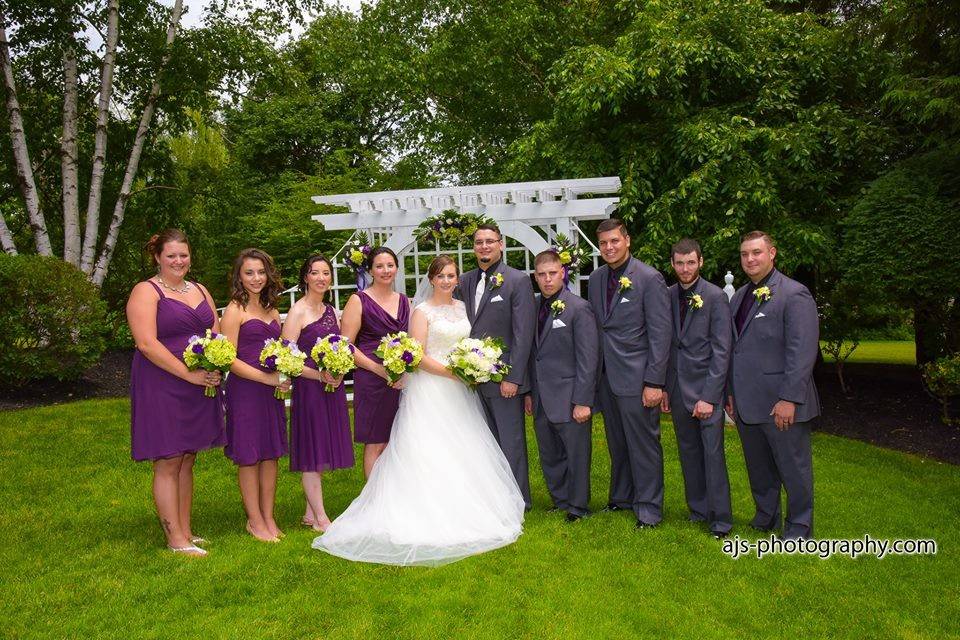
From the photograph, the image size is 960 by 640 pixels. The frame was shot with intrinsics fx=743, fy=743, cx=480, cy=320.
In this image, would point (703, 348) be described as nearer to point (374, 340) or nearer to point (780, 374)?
point (780, 374)

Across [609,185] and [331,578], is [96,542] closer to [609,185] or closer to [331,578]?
[331,578]

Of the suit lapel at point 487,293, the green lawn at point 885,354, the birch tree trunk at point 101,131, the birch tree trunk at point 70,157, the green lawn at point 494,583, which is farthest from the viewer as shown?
the green lawn at point 885,354

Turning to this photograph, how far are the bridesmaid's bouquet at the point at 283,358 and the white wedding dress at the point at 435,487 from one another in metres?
0.92

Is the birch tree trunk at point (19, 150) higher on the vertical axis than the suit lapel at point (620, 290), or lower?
higher

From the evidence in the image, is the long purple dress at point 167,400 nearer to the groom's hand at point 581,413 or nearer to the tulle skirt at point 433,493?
the tulle skirt at point 433,493

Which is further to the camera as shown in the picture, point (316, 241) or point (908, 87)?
point (316, 241)

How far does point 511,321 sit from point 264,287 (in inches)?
70.9

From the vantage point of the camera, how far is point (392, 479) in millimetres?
5098

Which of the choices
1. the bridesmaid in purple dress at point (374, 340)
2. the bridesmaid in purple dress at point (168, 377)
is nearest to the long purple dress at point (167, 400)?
the bridesmaid in purple dress at point (168, 377)

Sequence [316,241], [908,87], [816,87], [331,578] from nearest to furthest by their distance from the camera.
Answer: [331,578]
[908,87]
[816,87]
[316,241]

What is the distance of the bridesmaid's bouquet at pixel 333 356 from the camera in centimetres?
486

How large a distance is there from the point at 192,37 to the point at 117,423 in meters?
7.80

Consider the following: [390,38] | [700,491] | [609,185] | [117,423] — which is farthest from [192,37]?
[700,491]

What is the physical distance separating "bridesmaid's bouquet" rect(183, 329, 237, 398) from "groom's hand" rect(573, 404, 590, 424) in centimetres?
241
